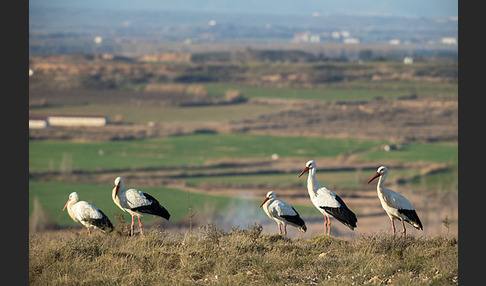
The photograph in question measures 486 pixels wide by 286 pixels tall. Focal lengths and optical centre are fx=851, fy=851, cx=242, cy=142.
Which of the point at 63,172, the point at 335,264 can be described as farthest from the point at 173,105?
the point at 335,264

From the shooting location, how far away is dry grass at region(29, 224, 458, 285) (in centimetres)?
1103

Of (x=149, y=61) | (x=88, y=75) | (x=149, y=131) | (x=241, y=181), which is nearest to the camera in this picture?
(x=241, y=181)

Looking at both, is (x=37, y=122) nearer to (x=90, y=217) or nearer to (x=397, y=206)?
(x=90, y=217)

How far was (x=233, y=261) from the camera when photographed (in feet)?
37.8

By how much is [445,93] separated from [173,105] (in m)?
41.5

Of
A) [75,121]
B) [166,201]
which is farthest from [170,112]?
[166,201]

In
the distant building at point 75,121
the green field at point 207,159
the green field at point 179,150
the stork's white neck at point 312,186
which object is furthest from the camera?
the distant building at point 75,121

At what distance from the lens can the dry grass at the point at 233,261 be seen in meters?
11.0

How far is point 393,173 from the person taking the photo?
250 feet

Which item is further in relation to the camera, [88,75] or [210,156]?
[88,75]

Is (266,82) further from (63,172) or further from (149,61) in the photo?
(63,172)

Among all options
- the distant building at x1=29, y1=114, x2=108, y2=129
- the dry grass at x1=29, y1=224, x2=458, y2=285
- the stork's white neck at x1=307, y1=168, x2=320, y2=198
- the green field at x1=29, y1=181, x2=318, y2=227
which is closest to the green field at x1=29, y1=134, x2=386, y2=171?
the distant building at x1=29, y1=114, x2=108, y2=129

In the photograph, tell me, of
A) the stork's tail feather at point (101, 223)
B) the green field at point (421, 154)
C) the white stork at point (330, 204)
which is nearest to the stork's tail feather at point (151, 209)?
the stork's tail feather at point (101, 223)

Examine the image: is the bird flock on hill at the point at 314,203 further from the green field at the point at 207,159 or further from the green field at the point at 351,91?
the green field at the point at 351,91
